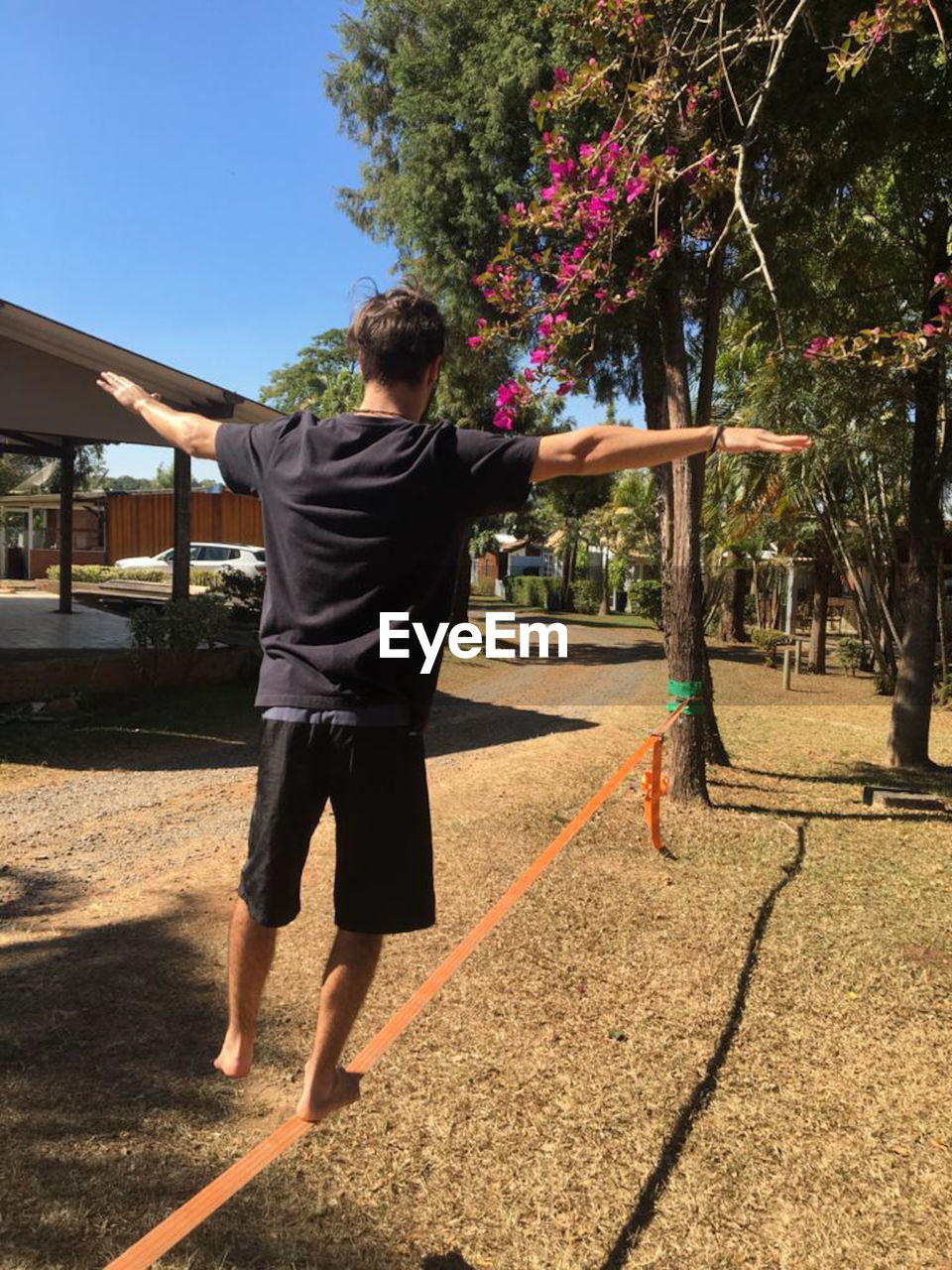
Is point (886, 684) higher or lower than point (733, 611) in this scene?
lower

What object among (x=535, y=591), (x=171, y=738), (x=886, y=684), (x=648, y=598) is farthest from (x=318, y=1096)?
(x=535, y=591)

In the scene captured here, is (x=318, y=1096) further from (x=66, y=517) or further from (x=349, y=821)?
(x=66, y=517)

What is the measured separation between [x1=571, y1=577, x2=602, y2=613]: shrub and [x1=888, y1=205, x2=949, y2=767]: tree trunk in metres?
27.8

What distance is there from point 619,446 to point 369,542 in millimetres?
546

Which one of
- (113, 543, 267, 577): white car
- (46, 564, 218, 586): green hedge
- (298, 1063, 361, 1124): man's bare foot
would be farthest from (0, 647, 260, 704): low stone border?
(113, 543, 267, 577): white car

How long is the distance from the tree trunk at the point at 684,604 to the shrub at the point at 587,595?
99.7 ft

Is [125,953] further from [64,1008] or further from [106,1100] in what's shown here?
[106,1100]

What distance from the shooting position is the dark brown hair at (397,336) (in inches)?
79.0

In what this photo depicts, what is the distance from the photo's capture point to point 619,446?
194cm

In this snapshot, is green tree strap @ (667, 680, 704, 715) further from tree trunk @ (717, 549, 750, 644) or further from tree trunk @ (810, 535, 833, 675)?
tree trunk @ (717, 549, 750, 644)

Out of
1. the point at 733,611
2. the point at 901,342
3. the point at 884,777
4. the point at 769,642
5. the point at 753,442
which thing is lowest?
the point at 884,777

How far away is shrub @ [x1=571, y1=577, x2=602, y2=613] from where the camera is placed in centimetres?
3781

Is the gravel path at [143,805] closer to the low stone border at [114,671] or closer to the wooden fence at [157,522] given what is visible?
the low stone border at [114,671]

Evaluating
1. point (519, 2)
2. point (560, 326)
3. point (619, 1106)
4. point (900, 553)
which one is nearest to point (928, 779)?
point (560, 326)
